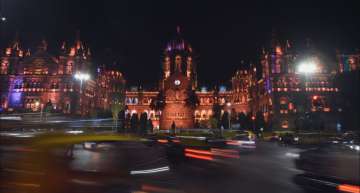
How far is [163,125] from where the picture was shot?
110438 mm

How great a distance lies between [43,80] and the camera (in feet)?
281

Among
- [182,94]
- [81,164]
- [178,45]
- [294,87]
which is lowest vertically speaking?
[81,164]

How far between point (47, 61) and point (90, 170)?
90.5 metres

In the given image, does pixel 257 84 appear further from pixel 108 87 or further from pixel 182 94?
pixel 108 87

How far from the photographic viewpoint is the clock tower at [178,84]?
111 m

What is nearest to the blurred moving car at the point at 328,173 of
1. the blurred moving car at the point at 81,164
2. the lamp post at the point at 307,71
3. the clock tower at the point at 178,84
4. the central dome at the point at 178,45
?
the blurred moving car at the point at 81,164

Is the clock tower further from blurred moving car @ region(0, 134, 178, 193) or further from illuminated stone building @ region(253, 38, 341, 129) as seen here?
blurred moving car @ region(0, 134, 178, 193)

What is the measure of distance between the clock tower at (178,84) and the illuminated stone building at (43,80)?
31343mm

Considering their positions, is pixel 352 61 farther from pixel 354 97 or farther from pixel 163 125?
pixel 163 125

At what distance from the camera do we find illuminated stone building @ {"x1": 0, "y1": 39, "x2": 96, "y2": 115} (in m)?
83.5

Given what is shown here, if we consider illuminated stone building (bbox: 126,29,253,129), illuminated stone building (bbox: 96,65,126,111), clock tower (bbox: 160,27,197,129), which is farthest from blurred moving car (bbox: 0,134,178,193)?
illuminated stone building (bbox: 126,29,253,129)

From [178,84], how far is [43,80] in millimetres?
48113

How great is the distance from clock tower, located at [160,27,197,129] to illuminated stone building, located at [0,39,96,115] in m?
31.3

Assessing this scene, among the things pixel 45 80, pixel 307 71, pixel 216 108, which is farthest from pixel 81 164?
pixel 216 108
